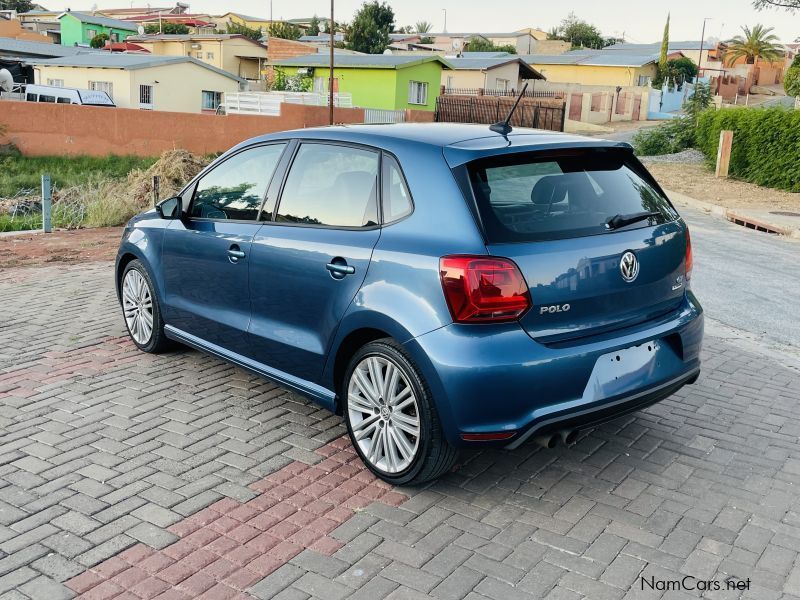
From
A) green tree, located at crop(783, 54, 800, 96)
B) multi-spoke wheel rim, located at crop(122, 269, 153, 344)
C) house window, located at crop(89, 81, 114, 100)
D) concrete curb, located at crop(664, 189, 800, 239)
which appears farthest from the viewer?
house window, located at crop(89, 81, 114, 100)

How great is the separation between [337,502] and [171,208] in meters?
2.73

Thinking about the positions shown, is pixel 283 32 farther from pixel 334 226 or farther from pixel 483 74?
pixel 334 226

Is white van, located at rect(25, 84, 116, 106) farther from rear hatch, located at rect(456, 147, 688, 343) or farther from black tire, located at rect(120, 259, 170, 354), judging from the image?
rear hatch, located at rect(456, 147, 688, 343)

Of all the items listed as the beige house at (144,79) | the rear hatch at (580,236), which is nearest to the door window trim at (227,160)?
the rear hatch at (580,236)

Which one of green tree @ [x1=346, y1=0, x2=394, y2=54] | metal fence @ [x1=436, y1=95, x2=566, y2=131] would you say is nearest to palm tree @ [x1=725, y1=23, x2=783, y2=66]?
green tree @ [x1=346, y1=0, x2=394, y2=54]

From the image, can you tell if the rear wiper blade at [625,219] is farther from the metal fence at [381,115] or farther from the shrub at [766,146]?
the metal fence at [381,115]

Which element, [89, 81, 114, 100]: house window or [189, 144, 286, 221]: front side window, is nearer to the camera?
[189, 144, 286, 221]: front side window

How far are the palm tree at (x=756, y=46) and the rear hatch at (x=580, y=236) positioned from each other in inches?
3766

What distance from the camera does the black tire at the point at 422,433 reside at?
4.01m

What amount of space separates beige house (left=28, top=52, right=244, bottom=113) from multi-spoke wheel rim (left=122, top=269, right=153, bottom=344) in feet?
134

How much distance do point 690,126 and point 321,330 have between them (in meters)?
30.2

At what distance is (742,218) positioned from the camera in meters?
16.7

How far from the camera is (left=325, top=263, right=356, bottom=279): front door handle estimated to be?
4383 millimetres

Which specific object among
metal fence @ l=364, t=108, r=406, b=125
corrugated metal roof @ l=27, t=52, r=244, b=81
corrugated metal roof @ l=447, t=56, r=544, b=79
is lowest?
metal fence @ l=364, t=108, r=406, b=125
